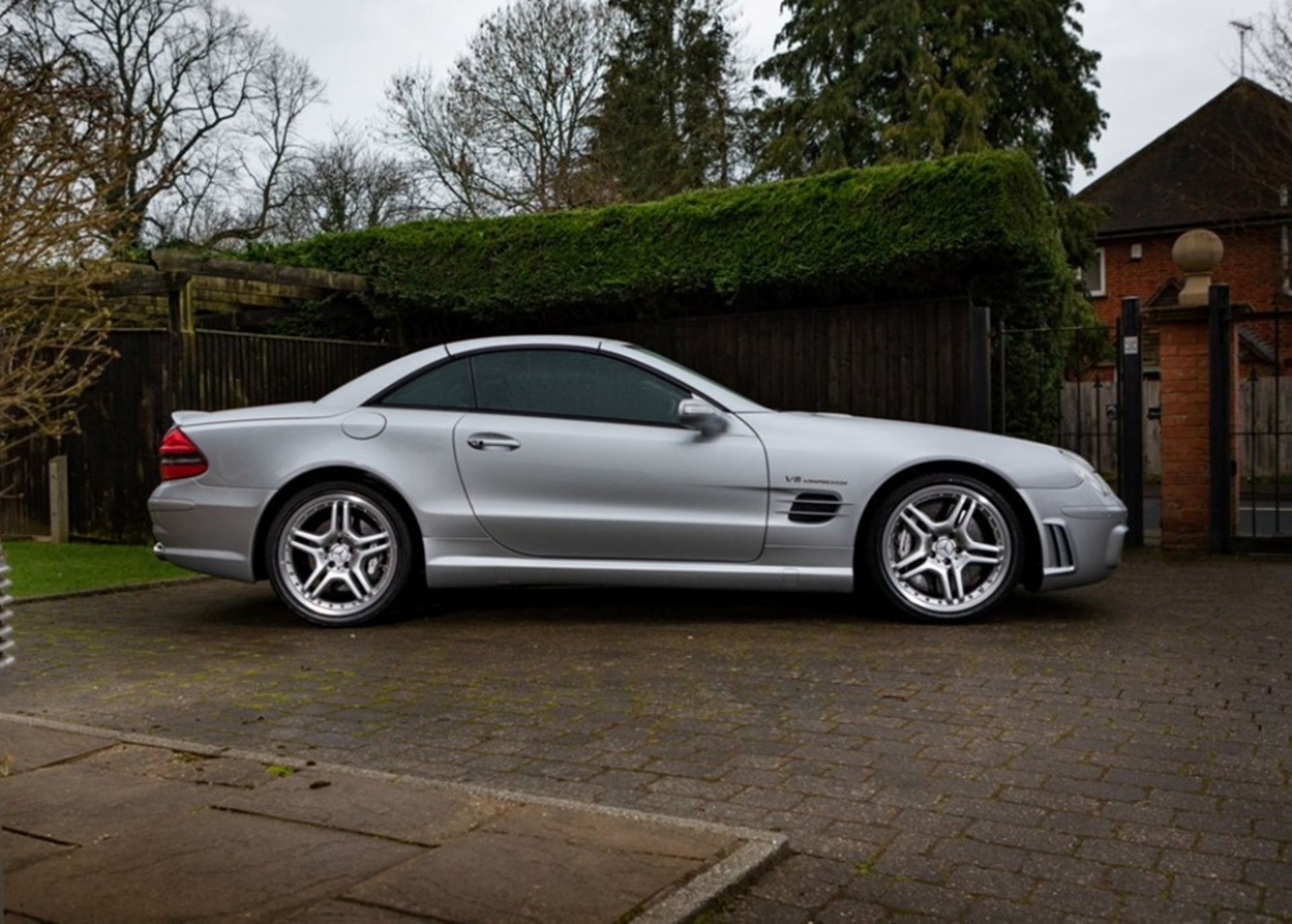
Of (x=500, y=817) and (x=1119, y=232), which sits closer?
(x=500, y=817)

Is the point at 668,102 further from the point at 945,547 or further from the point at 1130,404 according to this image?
the point at 945,547

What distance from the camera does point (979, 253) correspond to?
10508 mm

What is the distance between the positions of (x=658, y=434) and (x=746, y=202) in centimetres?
528

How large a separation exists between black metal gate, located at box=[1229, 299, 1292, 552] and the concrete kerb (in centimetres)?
743

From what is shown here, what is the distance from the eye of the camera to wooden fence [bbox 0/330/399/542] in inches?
451

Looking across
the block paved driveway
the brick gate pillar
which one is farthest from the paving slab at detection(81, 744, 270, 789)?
the brick gate pillar

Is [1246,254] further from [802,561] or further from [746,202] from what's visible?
[802,561]

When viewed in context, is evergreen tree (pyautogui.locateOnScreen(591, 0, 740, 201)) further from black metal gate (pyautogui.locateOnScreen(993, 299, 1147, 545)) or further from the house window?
black metal gate (pyautogui.locateOnScreen(993, 299, 1147, 545))

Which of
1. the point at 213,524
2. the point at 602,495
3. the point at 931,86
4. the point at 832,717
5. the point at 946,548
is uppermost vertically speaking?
the point at 931,86

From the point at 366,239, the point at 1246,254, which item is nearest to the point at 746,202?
the point at 366,239

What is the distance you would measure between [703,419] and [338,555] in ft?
6.86

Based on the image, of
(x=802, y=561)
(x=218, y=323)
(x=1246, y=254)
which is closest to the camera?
(x=802, y=561)

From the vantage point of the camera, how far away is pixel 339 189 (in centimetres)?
3456

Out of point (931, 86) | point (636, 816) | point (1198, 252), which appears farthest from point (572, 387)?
point (931, 86)
